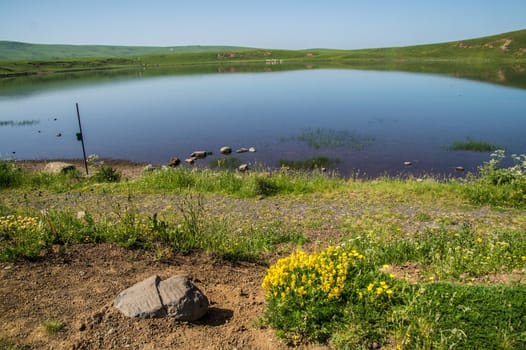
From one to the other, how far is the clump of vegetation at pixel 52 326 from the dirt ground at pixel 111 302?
0.06 m

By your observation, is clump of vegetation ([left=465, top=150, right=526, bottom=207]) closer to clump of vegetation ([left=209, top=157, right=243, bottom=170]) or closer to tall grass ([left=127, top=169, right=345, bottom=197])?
tall grass ([left=127, top=169, right=345, bottom=197])

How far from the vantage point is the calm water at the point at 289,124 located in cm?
2989

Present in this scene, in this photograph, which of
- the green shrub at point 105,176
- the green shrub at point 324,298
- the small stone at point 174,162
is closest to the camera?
the green shrub at point 324,298

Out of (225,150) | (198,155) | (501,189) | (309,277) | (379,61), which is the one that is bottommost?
(198,155)

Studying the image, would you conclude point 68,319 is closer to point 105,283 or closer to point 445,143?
point 105,283

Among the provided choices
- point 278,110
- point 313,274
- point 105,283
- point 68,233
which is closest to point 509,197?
point 313,274

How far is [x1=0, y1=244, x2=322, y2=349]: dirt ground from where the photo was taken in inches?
194

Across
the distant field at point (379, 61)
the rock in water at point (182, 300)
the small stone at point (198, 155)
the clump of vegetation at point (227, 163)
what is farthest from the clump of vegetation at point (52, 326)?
the distant field at point (379, 61)

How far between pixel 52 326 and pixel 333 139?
30.9m

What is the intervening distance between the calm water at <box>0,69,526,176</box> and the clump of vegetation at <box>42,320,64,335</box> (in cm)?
2178

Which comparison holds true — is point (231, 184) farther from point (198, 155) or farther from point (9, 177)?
point (198, 155)

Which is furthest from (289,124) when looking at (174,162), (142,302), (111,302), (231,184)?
(142,302)

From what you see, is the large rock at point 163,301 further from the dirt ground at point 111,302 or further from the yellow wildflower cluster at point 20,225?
the yellow wildflower cluster at point 20,225

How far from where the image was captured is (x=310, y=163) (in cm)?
2719
